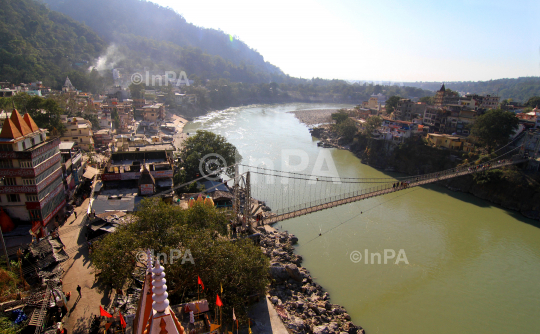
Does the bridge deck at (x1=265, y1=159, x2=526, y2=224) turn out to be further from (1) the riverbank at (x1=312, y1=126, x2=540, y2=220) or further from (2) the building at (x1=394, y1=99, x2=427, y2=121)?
(2) the building at (x1=394, y1=99, x2=427, y2=121)

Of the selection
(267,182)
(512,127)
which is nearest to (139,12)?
(267,182)

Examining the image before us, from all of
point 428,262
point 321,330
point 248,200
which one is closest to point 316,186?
point 428,262

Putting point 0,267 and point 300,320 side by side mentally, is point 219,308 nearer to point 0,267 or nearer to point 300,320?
point 300,320

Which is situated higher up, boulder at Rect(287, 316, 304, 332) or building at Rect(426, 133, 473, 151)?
building at Rect(426, 133, 473, 151)

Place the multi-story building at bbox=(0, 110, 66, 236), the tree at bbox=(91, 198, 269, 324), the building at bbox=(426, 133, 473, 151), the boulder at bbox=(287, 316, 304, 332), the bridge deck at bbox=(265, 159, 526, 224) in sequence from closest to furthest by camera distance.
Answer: the tree at bbox=(91, 198, 269, 324), the boulder at bbox=(287, 316, 304, 332), the multi-story building at bbox=(0, 110, 66, 236), the bridge deck at bbox=(265, 159, 526, 224), the building at bbox=(426, 133, 473, 151)

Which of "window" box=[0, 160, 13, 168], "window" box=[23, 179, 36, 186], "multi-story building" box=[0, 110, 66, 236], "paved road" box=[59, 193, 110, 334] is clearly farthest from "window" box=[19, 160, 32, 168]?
"paved road" box=[59, 193, 110, 334]

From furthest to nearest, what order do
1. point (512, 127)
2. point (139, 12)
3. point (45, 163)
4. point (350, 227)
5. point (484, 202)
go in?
point (139, 12) → point (512, 127) → point (484, 202) → point (350, 227) → point (45, 163)

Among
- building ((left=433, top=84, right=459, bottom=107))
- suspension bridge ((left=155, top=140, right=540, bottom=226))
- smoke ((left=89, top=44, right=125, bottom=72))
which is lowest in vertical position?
suspension bridge ((left=155, top=140, right=540, bottom=226))

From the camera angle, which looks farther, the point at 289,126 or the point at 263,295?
the point at 289,126
